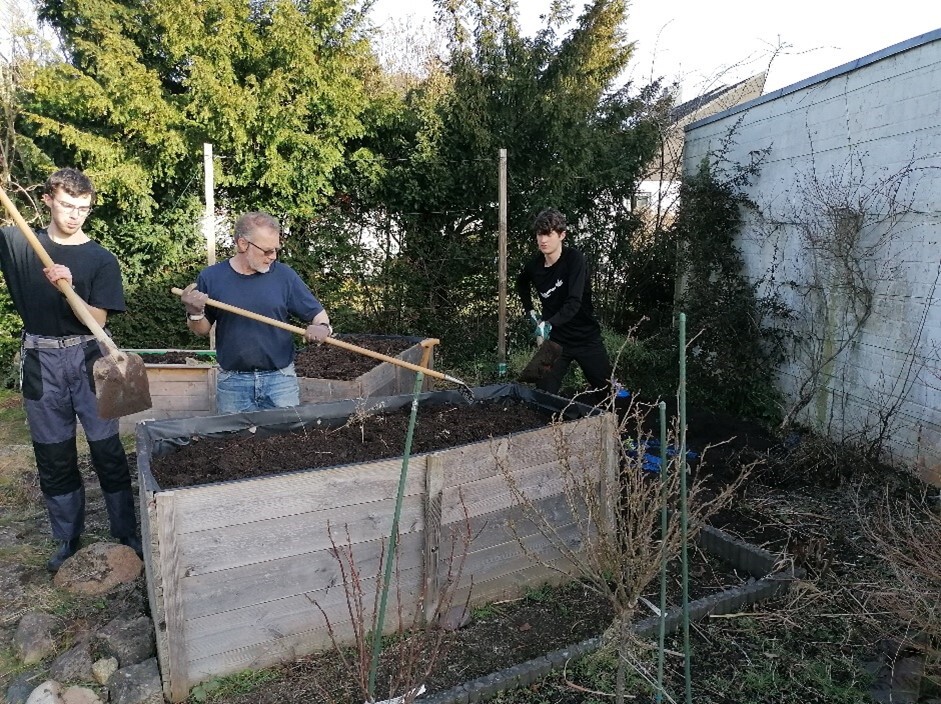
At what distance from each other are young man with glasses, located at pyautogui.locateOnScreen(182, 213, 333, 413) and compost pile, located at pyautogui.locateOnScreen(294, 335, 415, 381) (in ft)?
5.99

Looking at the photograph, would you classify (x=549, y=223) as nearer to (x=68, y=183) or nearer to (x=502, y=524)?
(x=502, y=524)

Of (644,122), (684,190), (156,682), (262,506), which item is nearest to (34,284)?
(262,506)

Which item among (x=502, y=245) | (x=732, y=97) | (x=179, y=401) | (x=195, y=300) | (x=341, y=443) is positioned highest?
(x=732, y=97)

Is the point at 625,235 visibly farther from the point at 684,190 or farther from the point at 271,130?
the point at 271,130

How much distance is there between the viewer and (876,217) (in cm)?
480

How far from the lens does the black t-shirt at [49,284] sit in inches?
120

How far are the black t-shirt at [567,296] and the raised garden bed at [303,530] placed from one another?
1.35 metres

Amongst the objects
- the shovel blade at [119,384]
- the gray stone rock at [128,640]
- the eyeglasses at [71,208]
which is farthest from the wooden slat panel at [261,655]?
the eyeglasses at [71,208]

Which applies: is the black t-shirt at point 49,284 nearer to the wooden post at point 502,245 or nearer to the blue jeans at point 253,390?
the blue jeans at point 253,390

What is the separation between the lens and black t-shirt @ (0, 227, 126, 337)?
9.98ft

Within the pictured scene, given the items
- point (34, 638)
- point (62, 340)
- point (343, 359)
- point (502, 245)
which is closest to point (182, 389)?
point (343, 359)

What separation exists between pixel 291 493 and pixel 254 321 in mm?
1158

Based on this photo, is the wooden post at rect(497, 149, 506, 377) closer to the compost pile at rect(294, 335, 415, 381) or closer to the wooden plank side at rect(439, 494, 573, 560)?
the compost pile at rect(294, 335, 415, 381)

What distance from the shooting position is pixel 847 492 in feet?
13.5
